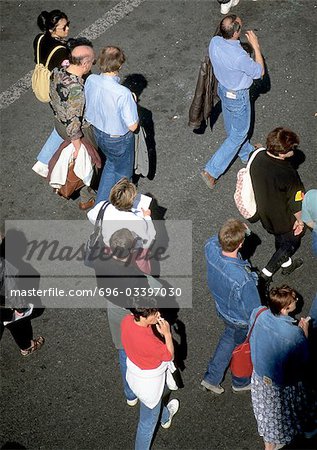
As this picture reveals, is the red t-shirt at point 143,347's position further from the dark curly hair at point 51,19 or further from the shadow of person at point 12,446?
the dark curly hair at point 51,19

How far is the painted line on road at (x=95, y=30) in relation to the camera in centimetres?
1020

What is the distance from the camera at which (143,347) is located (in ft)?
18.2

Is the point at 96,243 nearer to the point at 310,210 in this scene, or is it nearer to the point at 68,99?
the point at 68,99

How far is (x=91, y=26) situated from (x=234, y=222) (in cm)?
625

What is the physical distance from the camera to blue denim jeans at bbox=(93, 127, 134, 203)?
25.4 ft

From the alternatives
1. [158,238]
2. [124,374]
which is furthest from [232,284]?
[158,238]

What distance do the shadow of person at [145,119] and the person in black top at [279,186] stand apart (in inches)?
85.4

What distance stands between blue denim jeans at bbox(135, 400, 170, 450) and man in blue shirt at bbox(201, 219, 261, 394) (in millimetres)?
934

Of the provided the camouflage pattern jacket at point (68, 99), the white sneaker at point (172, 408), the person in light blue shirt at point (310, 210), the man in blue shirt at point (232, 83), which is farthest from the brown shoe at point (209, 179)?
the white sneaker at point (172, 408)

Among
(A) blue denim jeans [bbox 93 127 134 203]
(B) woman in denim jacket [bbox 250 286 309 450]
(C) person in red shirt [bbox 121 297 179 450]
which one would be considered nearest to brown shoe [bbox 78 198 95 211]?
(A) blue denim jeans [bbox 93 127 134 203]

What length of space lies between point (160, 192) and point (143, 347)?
11.2ft

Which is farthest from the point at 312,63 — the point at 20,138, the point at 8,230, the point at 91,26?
the point at 8,230

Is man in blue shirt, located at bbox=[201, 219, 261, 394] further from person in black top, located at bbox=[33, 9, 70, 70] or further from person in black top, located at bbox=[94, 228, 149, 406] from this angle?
person in black top, located at bbox=[33, 9, 70, 70]

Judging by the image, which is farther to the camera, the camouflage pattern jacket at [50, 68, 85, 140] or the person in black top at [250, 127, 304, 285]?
the camouflage pattern jacket at [50, 68, 85, 140]
